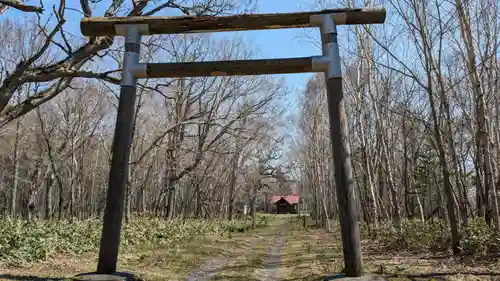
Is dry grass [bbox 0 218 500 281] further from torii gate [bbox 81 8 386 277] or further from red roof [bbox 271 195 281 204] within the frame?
red roof [bbox 271 195 281 204]

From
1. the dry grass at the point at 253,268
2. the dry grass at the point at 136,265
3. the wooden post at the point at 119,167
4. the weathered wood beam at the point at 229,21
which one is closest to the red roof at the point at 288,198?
the dry grass at the point at 253,268

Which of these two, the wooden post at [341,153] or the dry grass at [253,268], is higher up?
the wooden post at [341,153]

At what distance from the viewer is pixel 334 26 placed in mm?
5422

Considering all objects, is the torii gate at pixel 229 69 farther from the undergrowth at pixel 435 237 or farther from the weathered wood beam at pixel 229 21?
the undergrowth at pixel 435 237

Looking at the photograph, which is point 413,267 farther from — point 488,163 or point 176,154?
point 176,154

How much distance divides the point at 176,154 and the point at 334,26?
17420 millimetres

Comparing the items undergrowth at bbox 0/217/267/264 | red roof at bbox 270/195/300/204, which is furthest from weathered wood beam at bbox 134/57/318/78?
red roof at bbox 270/195/300/204

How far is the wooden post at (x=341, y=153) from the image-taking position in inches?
192

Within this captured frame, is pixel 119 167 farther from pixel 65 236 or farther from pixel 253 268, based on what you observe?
pixel 65 236

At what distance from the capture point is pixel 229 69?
554 cm

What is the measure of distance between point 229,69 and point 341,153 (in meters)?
1.91

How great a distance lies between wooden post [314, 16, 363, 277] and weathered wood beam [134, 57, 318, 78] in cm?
35

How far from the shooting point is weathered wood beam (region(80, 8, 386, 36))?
212 inches

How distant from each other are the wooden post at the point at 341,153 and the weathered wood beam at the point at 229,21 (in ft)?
0.76
